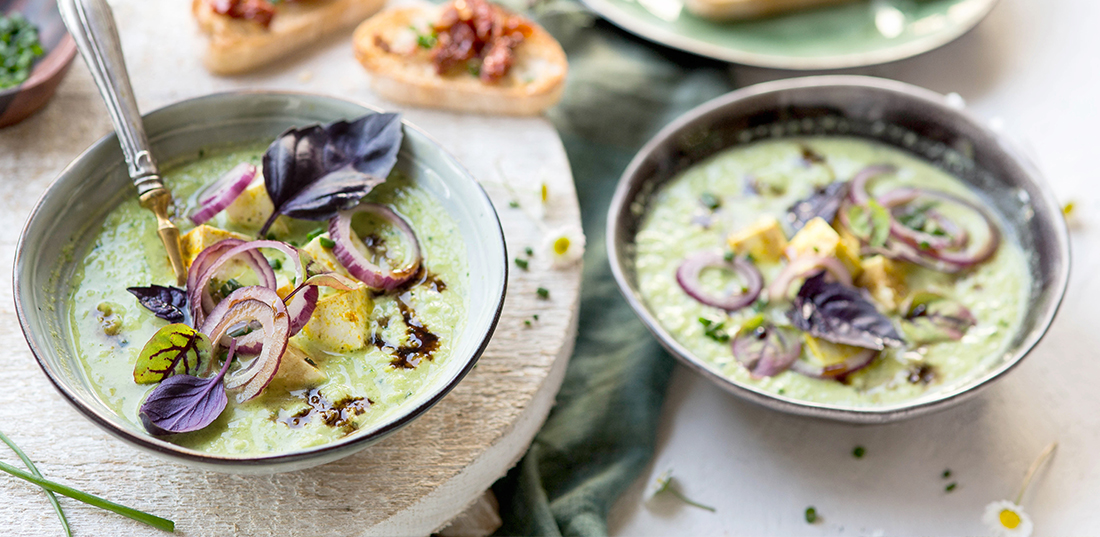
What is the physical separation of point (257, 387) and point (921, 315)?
225cm

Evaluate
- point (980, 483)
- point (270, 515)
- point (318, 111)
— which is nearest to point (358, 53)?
point (318, 111)

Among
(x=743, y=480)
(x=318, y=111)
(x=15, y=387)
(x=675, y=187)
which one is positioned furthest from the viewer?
(x=675, y=187)

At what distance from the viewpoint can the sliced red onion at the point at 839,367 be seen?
2.75 metres

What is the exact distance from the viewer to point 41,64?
3.16 metres

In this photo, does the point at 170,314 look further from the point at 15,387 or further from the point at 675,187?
the point at 675,187

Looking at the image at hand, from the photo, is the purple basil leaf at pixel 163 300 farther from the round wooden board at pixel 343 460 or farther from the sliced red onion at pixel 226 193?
the round wooden board at pixel 343 460

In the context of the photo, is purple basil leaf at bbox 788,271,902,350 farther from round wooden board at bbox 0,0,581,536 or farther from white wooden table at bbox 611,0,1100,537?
round wooden board at bbox 0,0,581,536

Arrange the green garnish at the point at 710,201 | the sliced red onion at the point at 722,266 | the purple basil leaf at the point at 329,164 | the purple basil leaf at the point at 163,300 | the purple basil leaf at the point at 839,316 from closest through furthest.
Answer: the purple basil leaf at the point at 163,300 < the purple basil leaf at the point at 329,164 < the purple basil leaf at the point at 839,316 < the sliced red onion at the point at 722,266 < the green garnish at the point at 710,201

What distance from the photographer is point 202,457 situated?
1.95 metres

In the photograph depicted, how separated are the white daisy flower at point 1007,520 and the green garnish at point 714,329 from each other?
1075 mm

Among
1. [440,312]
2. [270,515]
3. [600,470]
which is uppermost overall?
[440,312]

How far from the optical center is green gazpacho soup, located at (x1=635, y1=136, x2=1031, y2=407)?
109 inches

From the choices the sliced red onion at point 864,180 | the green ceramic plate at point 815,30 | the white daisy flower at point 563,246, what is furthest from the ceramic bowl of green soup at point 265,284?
the green ceramic plate at point 815,30

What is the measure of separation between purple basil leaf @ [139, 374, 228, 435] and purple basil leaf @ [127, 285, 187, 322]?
25 cm
